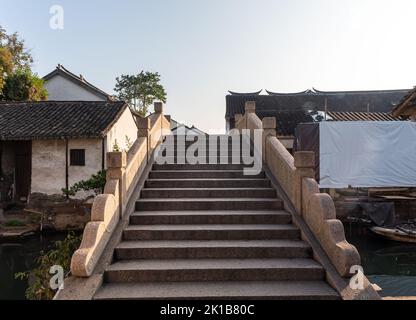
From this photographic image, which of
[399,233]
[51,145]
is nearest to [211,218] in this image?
[399,233]

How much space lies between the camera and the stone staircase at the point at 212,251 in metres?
3.90

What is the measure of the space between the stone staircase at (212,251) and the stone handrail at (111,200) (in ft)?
0.88

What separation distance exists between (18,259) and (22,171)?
566 cm

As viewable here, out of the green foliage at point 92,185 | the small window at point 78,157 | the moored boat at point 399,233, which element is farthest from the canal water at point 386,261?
the small window at point 78,157

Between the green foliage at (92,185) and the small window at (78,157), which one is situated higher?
the small window at (78,157)

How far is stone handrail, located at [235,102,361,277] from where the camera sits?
3975 mm

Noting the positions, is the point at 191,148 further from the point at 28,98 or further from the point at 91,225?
the point at 28,98

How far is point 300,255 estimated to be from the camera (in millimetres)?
4555

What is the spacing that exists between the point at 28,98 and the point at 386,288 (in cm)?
1900

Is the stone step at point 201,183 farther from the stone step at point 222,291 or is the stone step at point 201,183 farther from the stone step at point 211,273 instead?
the stone step at point 222,291

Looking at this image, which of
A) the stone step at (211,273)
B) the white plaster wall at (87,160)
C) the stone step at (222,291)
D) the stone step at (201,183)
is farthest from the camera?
the white plaster wall at (87,160)

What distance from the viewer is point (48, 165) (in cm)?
1334

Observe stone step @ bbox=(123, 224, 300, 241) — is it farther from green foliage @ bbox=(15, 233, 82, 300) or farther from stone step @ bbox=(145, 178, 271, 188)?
stone step @ bbox=(145, 178, 271, 188)
